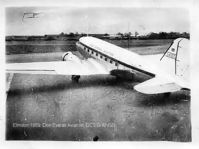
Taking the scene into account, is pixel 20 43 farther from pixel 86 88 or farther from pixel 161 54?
pixel 161 54

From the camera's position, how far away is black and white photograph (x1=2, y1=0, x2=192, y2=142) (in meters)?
1.05

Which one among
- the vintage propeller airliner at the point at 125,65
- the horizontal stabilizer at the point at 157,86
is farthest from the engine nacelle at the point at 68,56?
the horizontal stabilizer at the point at 157,86

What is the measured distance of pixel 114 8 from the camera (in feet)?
3.47

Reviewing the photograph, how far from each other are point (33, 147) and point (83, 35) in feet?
1.02

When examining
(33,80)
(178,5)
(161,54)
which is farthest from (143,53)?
(33,80)

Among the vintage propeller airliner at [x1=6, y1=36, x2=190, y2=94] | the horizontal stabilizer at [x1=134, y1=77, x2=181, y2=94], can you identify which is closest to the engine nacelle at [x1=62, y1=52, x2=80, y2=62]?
the vintage propeller airliner at [x1=6, y1=36, x2=190, y2=94]

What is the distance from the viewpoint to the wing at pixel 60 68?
1072 mm

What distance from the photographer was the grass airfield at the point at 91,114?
3.46 ft

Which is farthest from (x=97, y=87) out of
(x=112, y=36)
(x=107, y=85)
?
(x=112, y=36)

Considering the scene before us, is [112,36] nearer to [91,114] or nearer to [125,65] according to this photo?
[125,65]

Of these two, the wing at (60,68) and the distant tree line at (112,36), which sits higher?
the distant tree line at (112,36)

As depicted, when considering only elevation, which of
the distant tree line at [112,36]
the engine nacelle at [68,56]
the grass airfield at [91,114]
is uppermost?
the distant tree line at [112,36]

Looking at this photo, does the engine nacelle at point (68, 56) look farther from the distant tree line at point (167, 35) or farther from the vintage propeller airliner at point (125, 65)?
the distant tree line at point (167, 35)

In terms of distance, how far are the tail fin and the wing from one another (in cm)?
17
